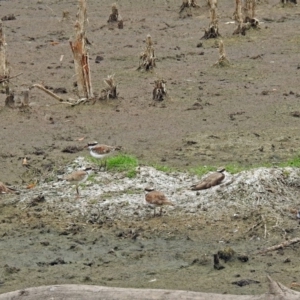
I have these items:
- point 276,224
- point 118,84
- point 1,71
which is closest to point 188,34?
point 118,84

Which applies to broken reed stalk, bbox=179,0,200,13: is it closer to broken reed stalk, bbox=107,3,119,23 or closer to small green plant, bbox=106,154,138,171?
broken reed stalk, bbox=107,3,119,23

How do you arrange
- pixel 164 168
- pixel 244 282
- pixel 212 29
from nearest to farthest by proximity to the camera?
pixel 244 282 < pixel 164 168 < pixel 212 29

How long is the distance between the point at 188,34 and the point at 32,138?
7.32m

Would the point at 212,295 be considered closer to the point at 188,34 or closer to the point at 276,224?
the point at 276,224

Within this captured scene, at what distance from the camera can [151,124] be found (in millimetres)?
12195

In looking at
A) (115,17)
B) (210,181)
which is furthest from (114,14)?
(210,181)

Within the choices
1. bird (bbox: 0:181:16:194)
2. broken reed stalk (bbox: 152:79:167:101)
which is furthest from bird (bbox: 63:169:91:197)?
broken reed stalk (bbox: 152:79:167:101)

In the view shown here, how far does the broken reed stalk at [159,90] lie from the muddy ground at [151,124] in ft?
0.33

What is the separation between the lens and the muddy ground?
7.80m

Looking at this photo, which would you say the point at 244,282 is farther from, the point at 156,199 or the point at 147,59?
the point at 147,59

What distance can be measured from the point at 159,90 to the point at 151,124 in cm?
105

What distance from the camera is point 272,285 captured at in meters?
5.74

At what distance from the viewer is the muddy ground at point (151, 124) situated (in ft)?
25.6

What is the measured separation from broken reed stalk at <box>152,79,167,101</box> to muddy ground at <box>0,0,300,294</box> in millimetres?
101
